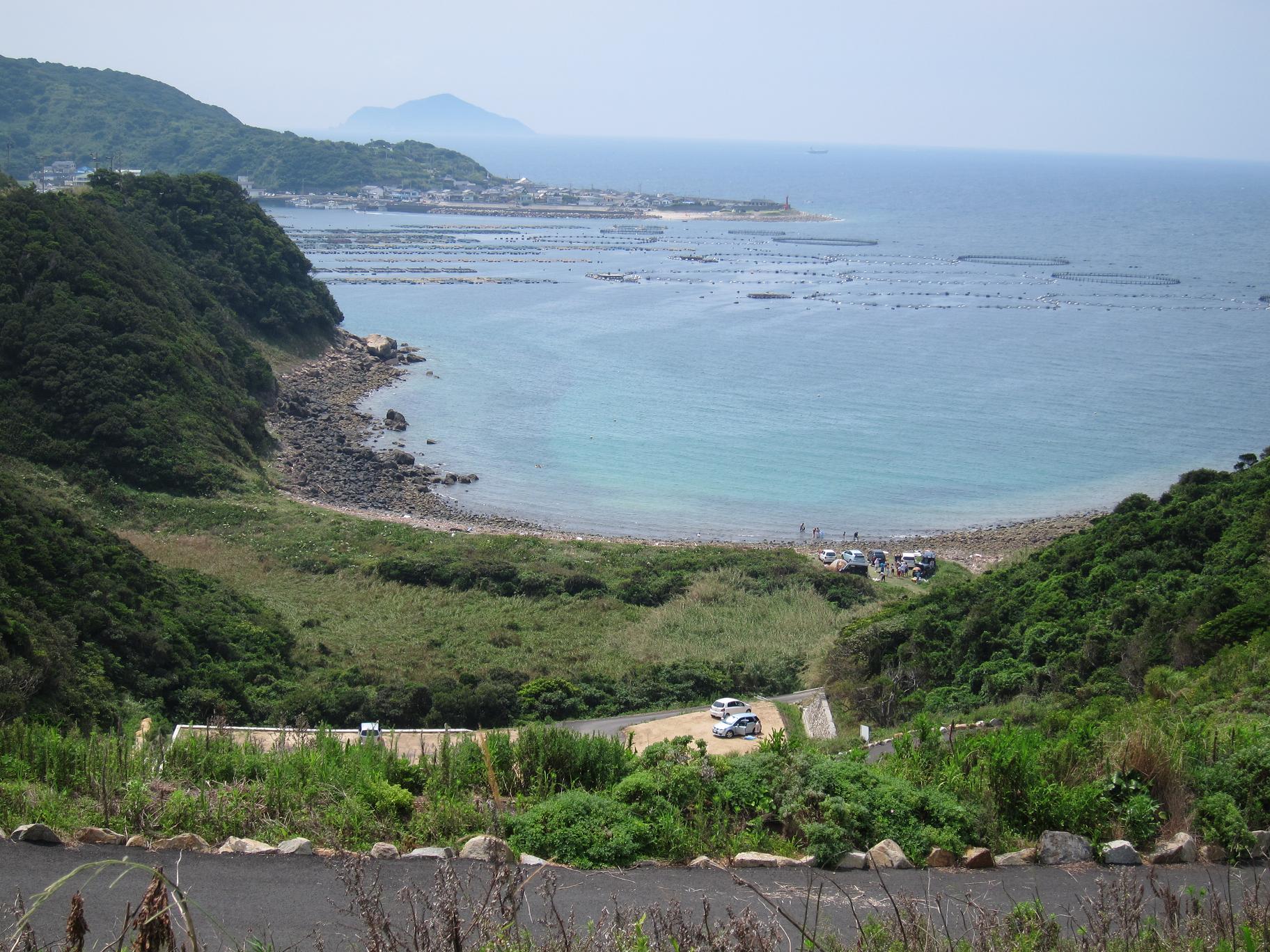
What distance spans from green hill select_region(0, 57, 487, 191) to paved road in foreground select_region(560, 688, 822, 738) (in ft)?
394

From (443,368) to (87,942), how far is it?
170 ft

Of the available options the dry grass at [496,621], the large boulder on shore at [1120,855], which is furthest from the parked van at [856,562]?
the large boulder on shore at [1120,855]

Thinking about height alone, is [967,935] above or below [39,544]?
above

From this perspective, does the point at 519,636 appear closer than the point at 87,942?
No

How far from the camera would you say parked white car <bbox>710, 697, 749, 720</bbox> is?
58.5ft

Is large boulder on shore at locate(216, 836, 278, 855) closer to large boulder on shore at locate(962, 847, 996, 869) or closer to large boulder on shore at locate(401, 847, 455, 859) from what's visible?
large boulder on shore at locate(401, 847, 455, 859)

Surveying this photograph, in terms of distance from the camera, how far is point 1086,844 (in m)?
7.07

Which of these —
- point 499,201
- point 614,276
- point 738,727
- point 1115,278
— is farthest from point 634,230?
point 738,727

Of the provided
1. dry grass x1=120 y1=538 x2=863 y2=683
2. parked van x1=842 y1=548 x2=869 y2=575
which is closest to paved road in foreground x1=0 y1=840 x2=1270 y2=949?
dry grass x1=120 y1=538 x2=863 y2=683

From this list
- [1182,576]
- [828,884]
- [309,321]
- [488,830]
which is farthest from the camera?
[309,321]

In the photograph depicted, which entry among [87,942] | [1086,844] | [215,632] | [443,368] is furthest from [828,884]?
[443,368]

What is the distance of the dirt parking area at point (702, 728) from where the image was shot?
618 inches

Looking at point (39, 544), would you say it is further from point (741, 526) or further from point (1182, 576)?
point (741, 526)

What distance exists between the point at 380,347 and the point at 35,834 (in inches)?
2043
